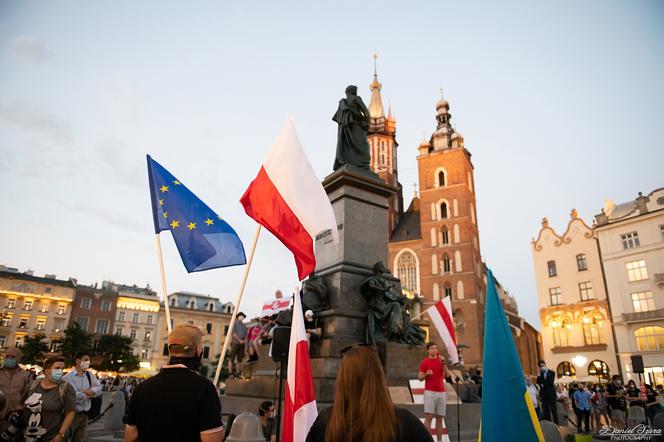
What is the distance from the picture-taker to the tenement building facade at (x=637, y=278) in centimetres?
2933

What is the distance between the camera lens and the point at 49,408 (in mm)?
4312

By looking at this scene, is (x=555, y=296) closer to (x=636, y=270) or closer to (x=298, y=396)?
(x=636, y=270)

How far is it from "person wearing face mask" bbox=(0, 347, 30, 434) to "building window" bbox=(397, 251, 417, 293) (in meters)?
46.4

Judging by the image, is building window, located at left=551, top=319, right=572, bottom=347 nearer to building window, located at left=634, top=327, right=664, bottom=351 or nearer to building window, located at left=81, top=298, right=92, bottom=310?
building window, located at left=634, top=327, right=664, bottom=351

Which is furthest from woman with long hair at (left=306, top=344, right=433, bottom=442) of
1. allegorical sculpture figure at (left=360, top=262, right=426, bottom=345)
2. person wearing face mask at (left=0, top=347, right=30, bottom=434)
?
allegorical sculpture figure at (left=360, top=262, right=426, bottom=345)

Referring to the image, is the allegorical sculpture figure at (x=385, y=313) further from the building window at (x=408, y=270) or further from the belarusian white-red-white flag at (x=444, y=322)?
the building window at (x=408, y=270)

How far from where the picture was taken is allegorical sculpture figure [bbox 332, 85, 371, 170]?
394 inches

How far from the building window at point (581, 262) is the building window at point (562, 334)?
183 inches

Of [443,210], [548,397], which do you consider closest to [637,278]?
[443,210]


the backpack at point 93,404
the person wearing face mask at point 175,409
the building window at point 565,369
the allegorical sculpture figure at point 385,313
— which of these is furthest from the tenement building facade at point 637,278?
the person wearing face mask at point 175,409

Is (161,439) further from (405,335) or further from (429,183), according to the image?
(429,183)

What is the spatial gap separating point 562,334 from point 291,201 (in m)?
37.1

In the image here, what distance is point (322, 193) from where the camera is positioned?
5.15 metres

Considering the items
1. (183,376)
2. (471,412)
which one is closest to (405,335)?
(471,412)
